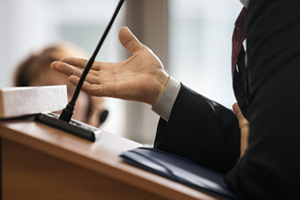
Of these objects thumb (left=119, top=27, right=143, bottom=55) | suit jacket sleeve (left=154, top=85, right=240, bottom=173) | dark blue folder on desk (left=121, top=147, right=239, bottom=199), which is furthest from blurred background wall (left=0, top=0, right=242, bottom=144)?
dark blue folder on desk (left=121, top=147, right=239, bottom=199)

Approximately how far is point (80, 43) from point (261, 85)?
2.14 metres

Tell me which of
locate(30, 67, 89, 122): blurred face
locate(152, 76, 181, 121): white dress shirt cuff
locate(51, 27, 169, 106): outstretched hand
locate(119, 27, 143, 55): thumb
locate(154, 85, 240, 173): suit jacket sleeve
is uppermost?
locate(119, 27, 143, 55): thumb

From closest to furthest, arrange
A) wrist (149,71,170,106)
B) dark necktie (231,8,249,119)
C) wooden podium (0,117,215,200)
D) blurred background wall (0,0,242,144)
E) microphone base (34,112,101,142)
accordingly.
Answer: wooden podium (0,117,215,200) < microphone base (34,112,101,142) < dark necktie (231,8,249,119) < wrist (149,71,170,106) < blurred background wall (0,0,242,144)

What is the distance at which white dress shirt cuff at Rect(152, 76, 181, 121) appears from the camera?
37.8 inches

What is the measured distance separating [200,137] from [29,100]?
35cm

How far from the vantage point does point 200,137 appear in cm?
86

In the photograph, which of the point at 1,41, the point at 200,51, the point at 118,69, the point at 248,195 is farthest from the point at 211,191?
the point at 1,41

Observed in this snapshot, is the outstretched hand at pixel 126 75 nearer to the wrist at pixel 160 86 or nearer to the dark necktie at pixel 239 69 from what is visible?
the wrist at pixel 160 86

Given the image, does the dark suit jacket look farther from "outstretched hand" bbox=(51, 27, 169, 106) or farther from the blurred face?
the blurred face

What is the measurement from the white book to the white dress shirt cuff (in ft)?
0.79

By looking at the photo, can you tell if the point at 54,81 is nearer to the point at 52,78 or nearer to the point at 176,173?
the point at 52,78

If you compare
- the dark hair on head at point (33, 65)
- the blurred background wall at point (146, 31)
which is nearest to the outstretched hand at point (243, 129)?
the dark hair on head at point (33, 65)

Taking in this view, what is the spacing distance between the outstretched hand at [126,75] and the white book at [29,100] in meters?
0.09

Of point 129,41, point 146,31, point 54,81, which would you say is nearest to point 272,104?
point 129,41
